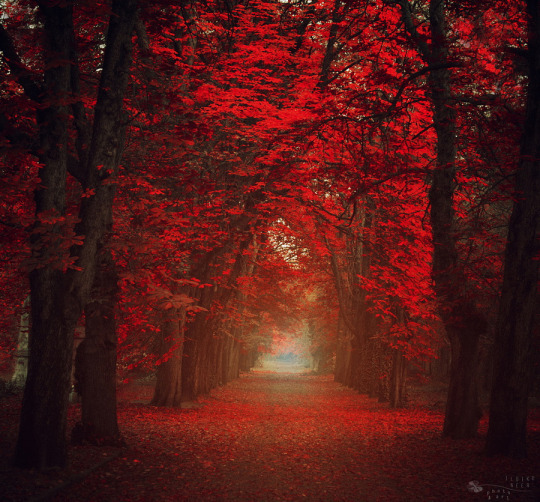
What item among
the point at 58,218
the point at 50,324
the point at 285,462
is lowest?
the point at 285,462

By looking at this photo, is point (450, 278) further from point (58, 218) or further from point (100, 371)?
point (58, 218)

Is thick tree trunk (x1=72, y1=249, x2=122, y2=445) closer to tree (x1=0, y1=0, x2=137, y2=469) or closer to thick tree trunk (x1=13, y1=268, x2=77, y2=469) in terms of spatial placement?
tree (x1=0, y1=0, x2=137, y2=469)

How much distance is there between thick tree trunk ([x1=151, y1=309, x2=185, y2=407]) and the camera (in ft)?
53.1

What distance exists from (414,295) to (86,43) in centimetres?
1089

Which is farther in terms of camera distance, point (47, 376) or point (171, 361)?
point (171, 361)

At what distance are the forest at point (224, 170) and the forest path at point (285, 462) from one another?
0.88m

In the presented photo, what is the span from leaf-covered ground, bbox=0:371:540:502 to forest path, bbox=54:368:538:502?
0.02 m

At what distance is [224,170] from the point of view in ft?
53.5

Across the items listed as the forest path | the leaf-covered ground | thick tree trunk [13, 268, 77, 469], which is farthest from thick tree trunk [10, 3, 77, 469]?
the forest path

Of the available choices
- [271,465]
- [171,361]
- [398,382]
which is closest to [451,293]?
[271,465]

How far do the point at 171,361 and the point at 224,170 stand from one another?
6619 millimetres

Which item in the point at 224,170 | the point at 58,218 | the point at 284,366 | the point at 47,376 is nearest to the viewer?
the point at 58,218

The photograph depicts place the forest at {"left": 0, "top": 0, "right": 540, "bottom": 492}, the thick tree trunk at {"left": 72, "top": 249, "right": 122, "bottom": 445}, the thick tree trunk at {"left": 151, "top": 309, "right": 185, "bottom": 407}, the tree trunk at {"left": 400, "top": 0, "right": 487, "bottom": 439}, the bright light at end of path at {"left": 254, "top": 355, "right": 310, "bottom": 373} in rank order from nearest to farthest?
the forest at {"left": 0, "top": 0, "right": 540, "bottom": 492} → the thick tree trunk at {"left": 72, "top": 249, "right": 122, "bottom": 445} → the tree trunk at {"left": 400, "top": 0, "right": 487, "bottom": 439} → the thick tree trunk at {"left": 151, "top": 309, "right": 185, "bottom": 407} → the bright light at end of path at {"left": 254, "top": 355, "right": 310, "bottom": 373}

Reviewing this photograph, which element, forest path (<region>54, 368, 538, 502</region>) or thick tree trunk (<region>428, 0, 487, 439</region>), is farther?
thick tree trunk (<region>428, 0, 487, 439</region>)
